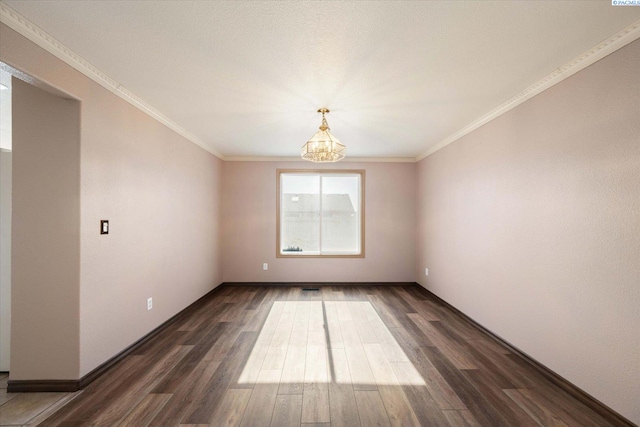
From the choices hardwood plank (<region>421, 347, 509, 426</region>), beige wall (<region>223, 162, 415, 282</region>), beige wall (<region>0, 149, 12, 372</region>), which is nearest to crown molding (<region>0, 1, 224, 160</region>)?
beige wall (<region>0, 149, 12, 372</region>)

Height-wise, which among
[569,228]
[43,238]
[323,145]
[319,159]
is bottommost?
[43,238]

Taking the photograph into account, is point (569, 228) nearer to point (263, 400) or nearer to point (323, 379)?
point (323, 379)

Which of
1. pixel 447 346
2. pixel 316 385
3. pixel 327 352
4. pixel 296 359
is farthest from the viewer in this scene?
pixel 447 346

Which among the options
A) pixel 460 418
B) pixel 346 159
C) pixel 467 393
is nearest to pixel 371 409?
pixel 460 418

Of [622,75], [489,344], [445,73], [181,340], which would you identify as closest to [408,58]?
[445,73]

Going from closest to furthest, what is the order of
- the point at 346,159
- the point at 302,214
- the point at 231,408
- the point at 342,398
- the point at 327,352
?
the point at 231,408
the point at 342,398
the point at 327,352
the point at 346,159
the point at 302,214

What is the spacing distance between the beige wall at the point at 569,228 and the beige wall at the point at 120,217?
3766 mm

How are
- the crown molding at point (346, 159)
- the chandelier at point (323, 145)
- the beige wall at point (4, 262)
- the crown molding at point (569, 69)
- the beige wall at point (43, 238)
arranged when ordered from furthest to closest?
the crown molding at point (346, 159)
the chandelier at point (323, 145)
the beige wall at point (4, 262)
the beige wall at point (43, 238)
the crown molding at point (569, 69)

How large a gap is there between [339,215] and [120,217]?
370cm

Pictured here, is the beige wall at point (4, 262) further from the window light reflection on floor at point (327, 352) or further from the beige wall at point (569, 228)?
the beige wall at point (569, 228)

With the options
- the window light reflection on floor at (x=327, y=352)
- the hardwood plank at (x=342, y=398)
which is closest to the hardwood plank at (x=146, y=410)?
the window light reflection on floor at (x=327, y=352)

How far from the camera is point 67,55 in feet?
6.47

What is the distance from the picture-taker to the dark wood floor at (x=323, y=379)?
185cm

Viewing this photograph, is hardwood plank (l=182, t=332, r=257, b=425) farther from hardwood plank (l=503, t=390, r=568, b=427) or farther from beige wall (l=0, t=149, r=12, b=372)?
hardwood plank (l=503, t=390, r=568, b=427)
